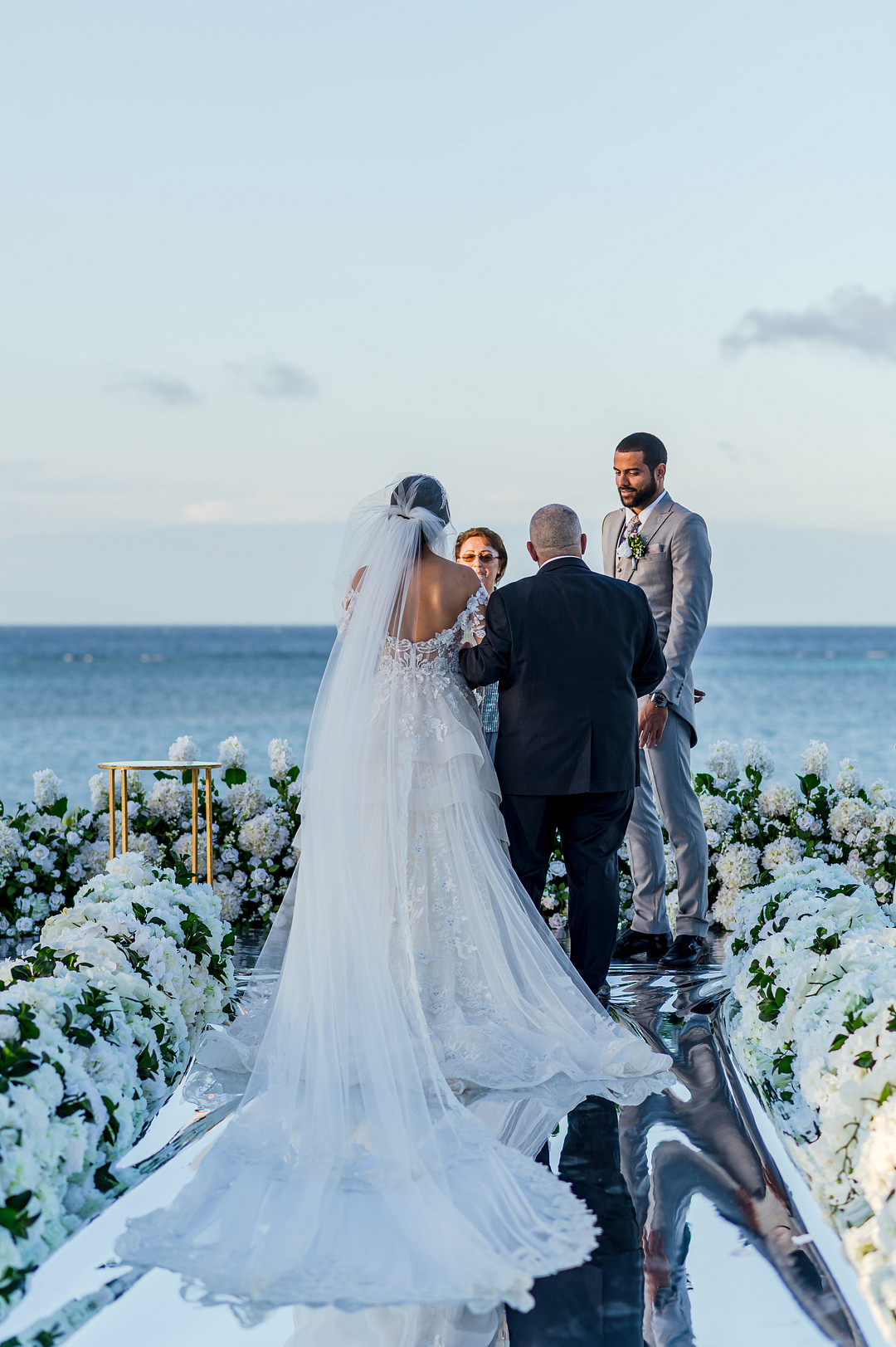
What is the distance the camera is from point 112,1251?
246 centimetres

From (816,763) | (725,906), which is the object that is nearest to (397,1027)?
(725,906)

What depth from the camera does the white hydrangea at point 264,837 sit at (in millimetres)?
6500

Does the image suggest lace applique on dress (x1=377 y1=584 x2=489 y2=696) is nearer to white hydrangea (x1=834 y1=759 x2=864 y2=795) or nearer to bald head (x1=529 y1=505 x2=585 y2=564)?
bald head (x1=529 y1=505 x2=585 y2=564)

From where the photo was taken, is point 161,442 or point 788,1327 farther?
point 161,442

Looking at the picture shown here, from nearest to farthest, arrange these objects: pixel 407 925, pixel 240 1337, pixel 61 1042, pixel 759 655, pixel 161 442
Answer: pixel 240 1337
pixel 61 1042
pixel 407 925
pixel 161 442
pixel 759 655

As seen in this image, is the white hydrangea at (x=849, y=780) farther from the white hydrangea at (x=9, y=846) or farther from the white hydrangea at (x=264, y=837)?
the white hydrangea at (x=9, y=846)

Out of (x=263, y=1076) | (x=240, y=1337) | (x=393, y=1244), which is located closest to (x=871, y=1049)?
(x=393, y=1244)

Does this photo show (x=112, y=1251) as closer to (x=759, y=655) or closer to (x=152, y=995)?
(x=152, y=995)

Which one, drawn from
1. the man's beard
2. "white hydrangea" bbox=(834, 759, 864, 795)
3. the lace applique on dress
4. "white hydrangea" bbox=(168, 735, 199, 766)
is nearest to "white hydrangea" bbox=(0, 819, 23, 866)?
"white hydrangea" bbox=(168, 735, 199, 766)

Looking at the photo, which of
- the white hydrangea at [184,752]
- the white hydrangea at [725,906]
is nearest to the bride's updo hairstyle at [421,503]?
the white hydrangea at [184,752]

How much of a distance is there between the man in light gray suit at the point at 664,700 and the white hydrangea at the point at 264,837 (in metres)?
2.14

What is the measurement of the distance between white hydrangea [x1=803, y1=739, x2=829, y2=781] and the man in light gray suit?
1556 mm

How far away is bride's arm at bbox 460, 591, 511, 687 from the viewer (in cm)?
420

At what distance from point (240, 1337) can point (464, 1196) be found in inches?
25.0
